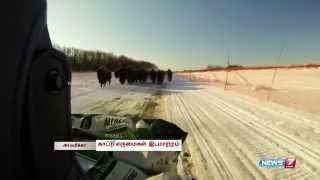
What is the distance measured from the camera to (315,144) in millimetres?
4172

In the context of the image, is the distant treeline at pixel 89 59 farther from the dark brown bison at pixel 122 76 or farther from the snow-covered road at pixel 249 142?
the dark brown bison at pixel 122 76

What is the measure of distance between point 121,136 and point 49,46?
1.45m

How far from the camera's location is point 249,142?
4172 mm

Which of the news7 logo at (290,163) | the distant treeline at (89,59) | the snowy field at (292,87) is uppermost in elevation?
the distant treeline at (89,59)

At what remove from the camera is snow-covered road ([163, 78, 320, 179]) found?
2.99 meters

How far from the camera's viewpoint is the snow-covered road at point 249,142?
2.99m

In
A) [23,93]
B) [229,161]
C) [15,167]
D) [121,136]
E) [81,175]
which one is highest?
[23,93]

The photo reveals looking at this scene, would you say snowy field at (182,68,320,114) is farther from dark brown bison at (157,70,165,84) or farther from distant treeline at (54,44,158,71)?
dark brown bison at (157,70,165,84)

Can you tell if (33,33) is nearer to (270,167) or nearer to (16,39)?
(16,39)

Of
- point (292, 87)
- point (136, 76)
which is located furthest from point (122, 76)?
point (292, 87)

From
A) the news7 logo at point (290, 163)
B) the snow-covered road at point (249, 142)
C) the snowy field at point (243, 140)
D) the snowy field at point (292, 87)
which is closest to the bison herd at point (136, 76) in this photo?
the snowy field at point (292, 87)

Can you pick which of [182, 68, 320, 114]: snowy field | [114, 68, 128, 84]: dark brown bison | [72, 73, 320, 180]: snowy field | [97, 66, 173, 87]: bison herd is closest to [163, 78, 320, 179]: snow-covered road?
[72, 73, 320, 180]: snowy field

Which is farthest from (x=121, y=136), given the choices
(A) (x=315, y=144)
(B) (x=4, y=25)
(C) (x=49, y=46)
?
(A) (x=315, y=144)
